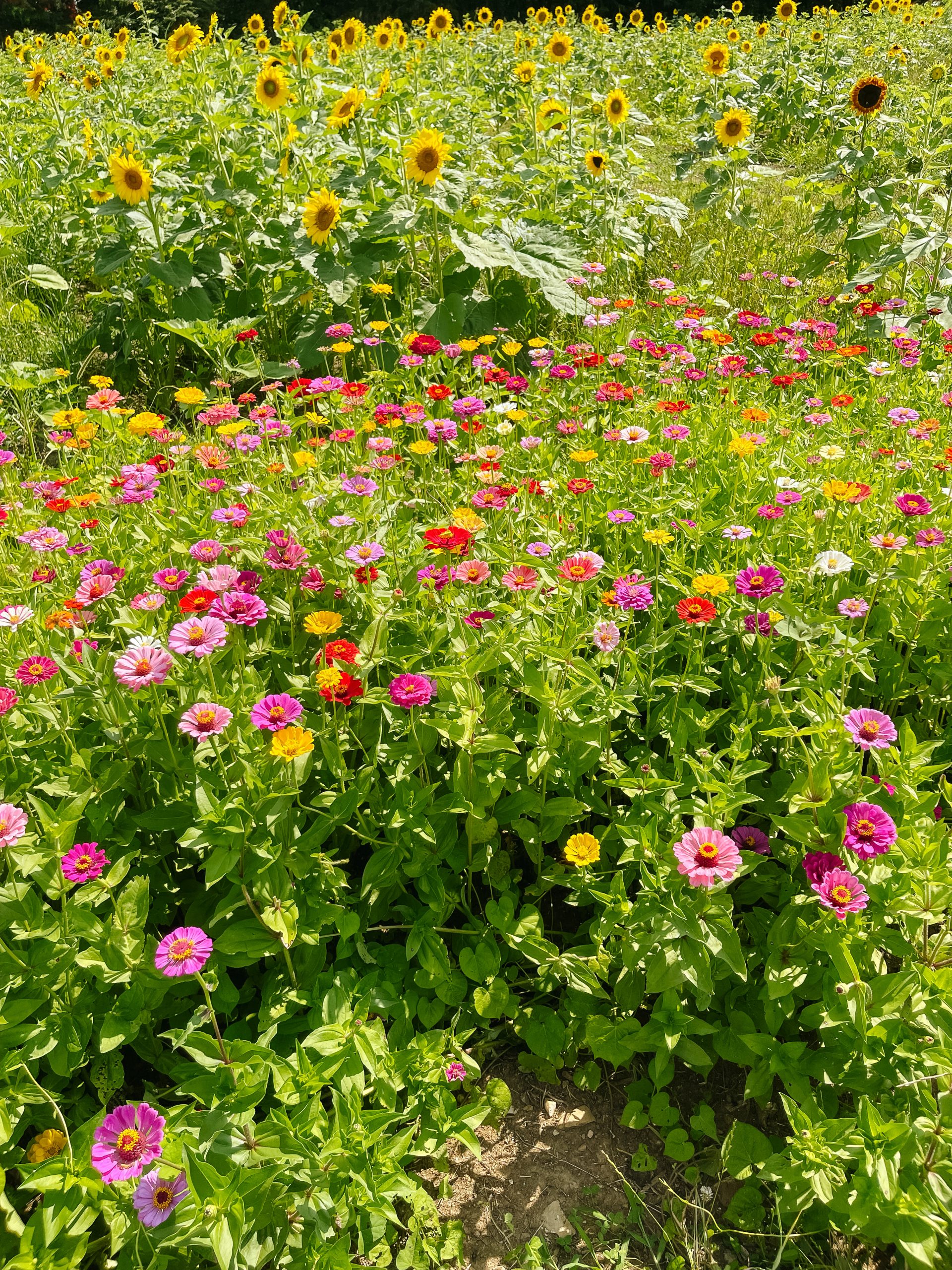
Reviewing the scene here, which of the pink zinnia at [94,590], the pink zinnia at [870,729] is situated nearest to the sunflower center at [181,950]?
the pink zinnia at [94,590]

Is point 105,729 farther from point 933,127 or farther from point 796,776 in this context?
point 933,127

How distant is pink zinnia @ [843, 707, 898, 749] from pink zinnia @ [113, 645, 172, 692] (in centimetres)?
121

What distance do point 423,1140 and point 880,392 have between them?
302cm

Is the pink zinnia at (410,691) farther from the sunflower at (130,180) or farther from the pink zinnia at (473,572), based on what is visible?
the sunflower at (130,180)

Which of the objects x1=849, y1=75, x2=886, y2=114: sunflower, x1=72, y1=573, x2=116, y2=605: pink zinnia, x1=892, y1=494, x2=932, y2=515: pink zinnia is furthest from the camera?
x1=849, y1=75, x2=886, y2=114: sunflower

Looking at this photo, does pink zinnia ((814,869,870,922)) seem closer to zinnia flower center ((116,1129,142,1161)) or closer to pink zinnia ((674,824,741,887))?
pink zinnia ((674,824,741,887))

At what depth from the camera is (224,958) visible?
156cm

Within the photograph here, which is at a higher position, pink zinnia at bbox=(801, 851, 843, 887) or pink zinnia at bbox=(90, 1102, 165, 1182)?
pink zinnia at bbox=(801, 851, 843, 887)

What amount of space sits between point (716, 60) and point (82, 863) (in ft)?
17.3

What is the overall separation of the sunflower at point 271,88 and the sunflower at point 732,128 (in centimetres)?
222

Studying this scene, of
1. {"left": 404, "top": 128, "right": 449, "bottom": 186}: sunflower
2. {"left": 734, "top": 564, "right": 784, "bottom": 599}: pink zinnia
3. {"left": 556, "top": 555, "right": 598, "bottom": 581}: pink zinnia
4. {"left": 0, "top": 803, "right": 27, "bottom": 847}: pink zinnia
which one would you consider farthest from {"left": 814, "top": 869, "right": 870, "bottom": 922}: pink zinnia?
{"left": 404, "top": 128, "right": 449, "bottom": 186}: sunflower

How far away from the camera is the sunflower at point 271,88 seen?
3809 mm

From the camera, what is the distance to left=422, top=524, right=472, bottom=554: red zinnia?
5.88 ft

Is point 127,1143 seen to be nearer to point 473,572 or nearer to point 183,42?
point 473,572
